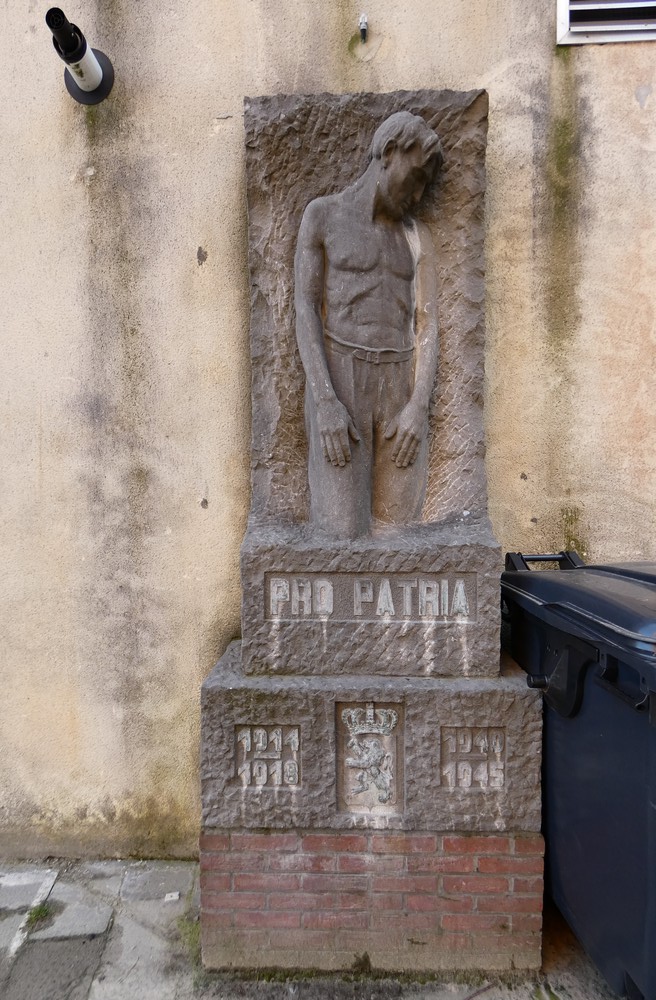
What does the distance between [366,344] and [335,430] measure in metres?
0.36

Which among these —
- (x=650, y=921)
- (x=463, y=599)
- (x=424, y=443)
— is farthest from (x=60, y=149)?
(x=650, y=921)

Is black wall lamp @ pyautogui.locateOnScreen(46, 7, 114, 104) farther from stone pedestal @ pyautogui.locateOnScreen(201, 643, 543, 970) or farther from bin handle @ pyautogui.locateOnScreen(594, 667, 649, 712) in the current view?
bin handle @ pyautogui.locateOnScreen(594, 667, 649, 712)

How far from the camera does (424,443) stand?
218cm

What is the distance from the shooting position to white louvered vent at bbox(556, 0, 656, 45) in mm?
2418

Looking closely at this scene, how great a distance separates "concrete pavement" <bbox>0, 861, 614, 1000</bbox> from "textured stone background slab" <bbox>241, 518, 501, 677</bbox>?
3.33 feet

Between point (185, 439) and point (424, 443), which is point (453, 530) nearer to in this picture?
point (424, 443)

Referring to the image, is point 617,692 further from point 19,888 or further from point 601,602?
point 19,888

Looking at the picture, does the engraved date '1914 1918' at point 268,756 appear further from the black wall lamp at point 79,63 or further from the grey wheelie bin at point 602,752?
the black wall lamp at point 79,63

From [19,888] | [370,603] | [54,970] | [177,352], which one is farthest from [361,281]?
[19,888]

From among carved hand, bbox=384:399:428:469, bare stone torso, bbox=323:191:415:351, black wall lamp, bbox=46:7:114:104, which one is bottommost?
carved hand, bbox=384:399:428:469

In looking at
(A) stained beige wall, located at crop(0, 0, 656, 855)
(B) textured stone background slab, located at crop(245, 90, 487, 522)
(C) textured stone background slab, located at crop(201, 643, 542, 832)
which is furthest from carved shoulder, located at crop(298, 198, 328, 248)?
(C) textured stone background slab, located at crop(201, 643, 542, 832)

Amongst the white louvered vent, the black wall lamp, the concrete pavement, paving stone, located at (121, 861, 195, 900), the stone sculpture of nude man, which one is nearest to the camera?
the concrete pavement

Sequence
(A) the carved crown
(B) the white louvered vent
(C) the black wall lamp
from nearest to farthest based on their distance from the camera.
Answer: (A) the carved crown → (C) the black wall lamp → (B) the white louvered vent

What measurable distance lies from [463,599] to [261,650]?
744mm
